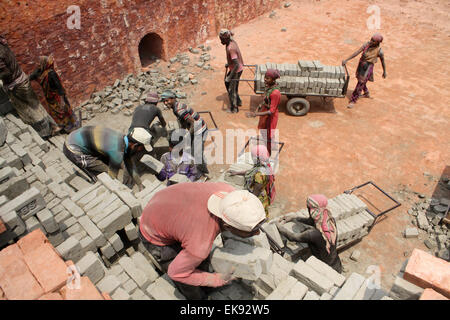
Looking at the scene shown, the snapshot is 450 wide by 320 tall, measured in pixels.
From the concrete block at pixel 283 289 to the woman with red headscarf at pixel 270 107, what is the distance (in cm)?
367

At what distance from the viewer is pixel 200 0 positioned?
1130 cm

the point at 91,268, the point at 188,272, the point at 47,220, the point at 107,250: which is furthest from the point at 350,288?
the point at 47,220

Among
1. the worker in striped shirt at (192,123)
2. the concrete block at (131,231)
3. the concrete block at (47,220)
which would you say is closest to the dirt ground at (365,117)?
the worker in striped shirt at (192,123)

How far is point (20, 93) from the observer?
6.27 m

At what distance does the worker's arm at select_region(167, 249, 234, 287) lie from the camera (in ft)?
8.84

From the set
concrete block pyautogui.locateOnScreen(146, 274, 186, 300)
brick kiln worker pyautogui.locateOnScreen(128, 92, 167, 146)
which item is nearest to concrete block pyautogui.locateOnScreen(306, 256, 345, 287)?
concrete block pyautogui.locateOnScreen(146, 274, 186, 300)

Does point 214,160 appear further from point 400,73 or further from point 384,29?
point 384,29

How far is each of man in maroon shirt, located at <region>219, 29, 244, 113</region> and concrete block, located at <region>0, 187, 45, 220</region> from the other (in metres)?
5.60

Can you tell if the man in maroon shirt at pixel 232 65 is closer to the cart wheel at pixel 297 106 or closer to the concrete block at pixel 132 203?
the cart wheel at pixel 297 106

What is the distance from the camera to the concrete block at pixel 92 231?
3804mm

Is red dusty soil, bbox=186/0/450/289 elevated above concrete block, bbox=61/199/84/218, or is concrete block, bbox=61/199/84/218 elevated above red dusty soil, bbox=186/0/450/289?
concrete block, bbox=61/199/84/218

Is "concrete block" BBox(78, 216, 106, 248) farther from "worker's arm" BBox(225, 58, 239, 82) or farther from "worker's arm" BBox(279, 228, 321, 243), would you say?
"worker's arm" BBox(225, 58, 239, 82)

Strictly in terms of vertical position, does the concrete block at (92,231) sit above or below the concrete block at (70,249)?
below
